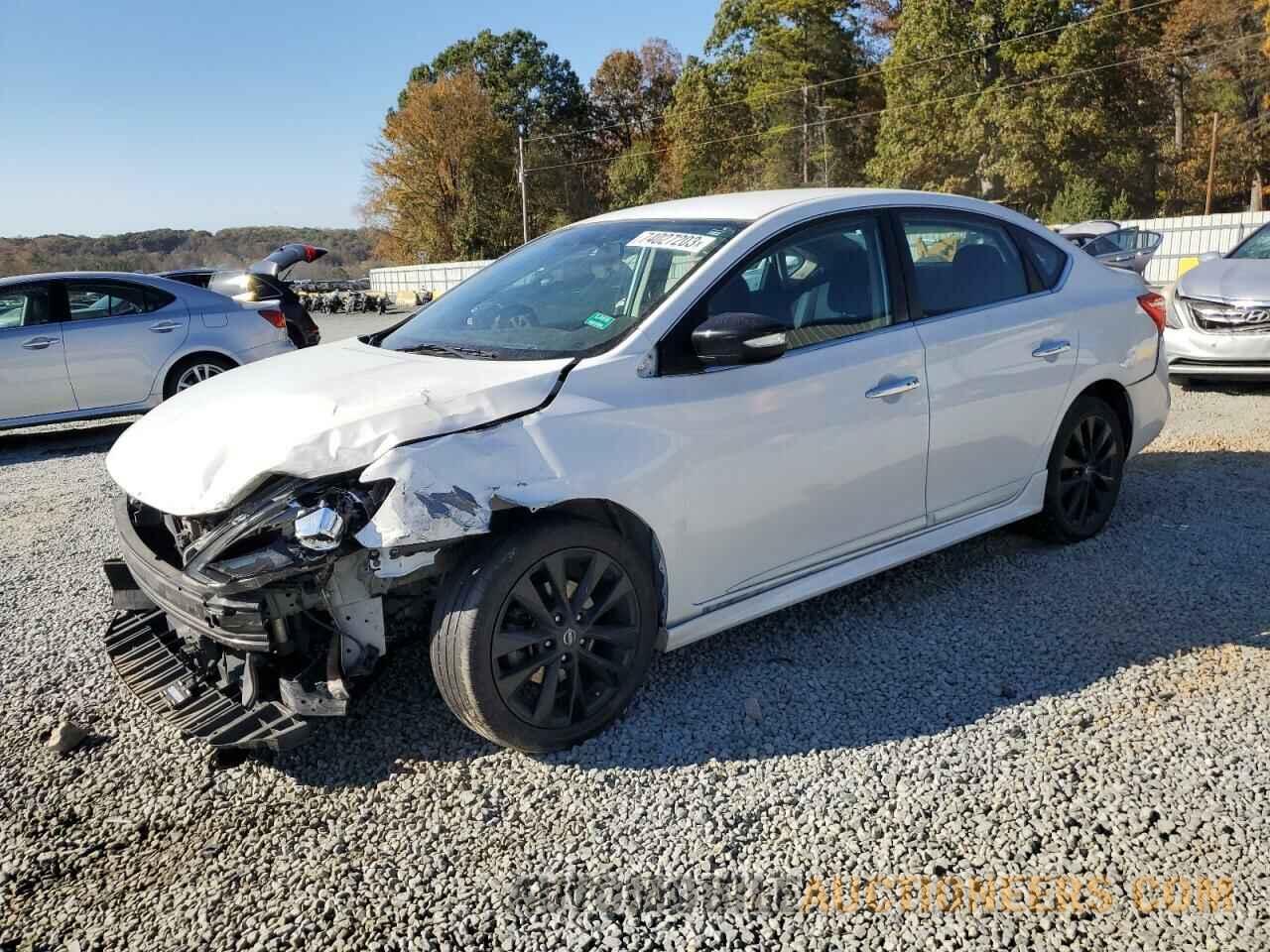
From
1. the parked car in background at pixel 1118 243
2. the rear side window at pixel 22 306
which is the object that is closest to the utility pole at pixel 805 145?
the parked car in background at pixel 1118 243

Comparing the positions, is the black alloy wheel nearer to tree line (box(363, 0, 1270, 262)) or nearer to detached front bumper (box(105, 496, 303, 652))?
detached front bumper (box(105, 496, 303, 652))

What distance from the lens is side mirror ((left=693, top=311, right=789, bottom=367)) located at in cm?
336

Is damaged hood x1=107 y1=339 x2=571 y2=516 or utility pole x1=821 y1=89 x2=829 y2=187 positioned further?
utility pole x1=821 y1=89 x2=829 y2=187

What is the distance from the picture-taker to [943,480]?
420cm

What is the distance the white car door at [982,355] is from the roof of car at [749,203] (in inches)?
5.4

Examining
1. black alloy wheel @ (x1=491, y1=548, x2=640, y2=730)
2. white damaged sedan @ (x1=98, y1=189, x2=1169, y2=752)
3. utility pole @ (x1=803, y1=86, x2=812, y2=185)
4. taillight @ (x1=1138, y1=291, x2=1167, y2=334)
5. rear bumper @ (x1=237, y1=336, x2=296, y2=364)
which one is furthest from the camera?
utility pole @ (x1=803, y1=86, x2=812, y2=185)

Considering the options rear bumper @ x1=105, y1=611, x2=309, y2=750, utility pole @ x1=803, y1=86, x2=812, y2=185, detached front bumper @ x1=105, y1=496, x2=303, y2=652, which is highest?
utility pole @ x1=803, y1=86, x2=812, y2=185

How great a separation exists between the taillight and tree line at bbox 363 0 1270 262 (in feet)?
133

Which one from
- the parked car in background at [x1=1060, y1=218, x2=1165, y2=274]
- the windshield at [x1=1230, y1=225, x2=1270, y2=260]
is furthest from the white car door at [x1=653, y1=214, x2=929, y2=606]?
the windshield at [x1=1230, y1=225, x2=1270, y2=260]

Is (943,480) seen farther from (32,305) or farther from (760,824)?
(32,305)

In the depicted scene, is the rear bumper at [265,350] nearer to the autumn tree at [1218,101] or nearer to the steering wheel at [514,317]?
the steering wheel at [514,317]

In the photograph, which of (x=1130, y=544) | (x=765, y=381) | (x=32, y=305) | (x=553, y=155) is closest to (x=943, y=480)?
(x=765, y=381)

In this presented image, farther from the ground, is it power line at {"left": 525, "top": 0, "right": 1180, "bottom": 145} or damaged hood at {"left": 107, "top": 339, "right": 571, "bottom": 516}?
power line at {"left": 525, "top": 0, "right": 1180, "bottom": 145}

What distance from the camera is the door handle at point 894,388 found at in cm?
386
